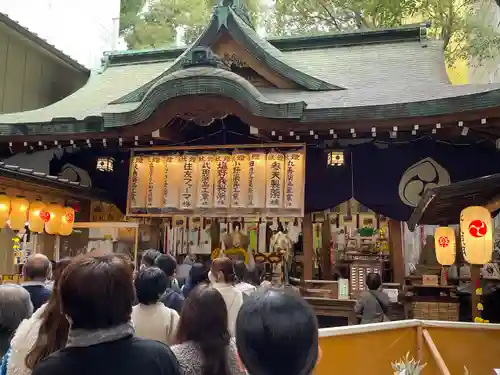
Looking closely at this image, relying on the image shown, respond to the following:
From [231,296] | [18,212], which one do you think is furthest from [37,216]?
[231,296]

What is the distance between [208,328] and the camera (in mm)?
2443

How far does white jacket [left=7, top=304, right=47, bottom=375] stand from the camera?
100 inches

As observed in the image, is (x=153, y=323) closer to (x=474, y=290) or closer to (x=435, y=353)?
(x=435, y=353)

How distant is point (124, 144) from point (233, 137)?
239 centimetres

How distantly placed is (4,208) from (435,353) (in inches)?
290

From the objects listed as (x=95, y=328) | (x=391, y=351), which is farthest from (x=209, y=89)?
(x=95, y=328)

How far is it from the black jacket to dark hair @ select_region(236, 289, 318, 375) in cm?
33

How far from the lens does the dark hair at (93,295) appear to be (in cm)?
179

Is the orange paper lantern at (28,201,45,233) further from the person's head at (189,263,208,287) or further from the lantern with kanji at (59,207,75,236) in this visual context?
the person's head at (189,263,208,287)

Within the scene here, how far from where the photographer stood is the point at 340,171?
987 centimetres

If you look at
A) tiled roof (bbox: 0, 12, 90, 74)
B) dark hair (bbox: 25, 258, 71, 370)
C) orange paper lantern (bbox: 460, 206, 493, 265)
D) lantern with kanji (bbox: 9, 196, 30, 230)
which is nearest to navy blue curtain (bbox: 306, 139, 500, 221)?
orange paper lantern (bbox: 460, 206, 493, 265)

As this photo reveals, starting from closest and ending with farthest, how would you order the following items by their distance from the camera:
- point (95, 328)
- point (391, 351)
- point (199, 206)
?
point (95, 328) → point (391, 351) → point (199, 206)

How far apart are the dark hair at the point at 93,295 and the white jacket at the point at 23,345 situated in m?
0.87

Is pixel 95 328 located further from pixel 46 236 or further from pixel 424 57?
pixel 424 57
